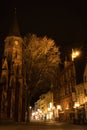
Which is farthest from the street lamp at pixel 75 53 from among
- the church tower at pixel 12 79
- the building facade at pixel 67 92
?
the church tower at pixel 12 79

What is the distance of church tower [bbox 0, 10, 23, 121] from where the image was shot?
49.8 meters

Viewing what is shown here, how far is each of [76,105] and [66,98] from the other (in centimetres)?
960

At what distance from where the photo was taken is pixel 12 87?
51.3 meters

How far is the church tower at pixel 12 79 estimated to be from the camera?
4976cm

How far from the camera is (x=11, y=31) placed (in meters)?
60.1

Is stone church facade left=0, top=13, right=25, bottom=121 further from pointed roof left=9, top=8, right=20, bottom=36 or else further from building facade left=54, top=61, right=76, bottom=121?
building facade left=54, top=61, right=76, bottom=121

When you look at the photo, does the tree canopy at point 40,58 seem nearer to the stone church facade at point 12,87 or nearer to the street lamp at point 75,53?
the stone church facade at point 12,87

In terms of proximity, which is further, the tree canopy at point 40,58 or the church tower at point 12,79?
the church tower at point 12,79

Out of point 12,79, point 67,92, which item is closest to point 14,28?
point 12,79

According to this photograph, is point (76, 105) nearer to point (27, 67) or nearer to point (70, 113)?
point (70, 113)

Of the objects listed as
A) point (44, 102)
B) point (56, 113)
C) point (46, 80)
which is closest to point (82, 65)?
point (46, 80)

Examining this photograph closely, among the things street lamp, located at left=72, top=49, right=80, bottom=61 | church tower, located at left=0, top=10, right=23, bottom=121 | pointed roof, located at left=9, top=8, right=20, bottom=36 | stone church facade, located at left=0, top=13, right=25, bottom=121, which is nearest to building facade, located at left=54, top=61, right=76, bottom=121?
street lamp, located at left=72, top=49, right=80, bottom=61

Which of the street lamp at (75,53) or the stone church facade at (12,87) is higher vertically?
the street lamp at (75,53)

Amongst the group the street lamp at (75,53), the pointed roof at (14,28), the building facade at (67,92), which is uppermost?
the pointed roof at (14,28)
